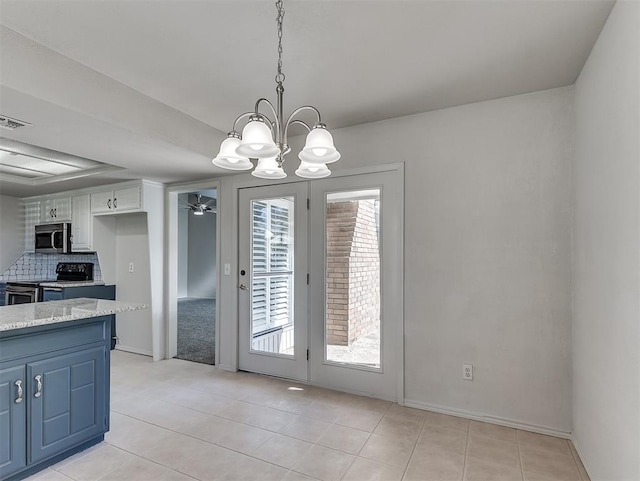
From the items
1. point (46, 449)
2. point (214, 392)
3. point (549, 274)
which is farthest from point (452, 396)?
point (46, 449)

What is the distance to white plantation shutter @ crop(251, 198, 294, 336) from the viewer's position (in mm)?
3551

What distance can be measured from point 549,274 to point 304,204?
2092 millimetres

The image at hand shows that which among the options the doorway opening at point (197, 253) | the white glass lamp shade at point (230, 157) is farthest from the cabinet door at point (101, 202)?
the doorway opening at point (197, 253)

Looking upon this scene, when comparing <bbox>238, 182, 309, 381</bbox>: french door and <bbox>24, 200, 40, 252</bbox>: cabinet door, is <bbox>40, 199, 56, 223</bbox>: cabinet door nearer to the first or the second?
<bbox>24, 200, 40, 252</bbox>: cabinet door

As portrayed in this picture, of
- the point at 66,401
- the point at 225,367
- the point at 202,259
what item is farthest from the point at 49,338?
the point at 202,259

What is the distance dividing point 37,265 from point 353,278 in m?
5.45

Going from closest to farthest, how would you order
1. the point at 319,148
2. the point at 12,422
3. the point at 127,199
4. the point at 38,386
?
1. the point at 319,148
2. the point at 12,422
3. the point at 38,386
4. the point at 127,199

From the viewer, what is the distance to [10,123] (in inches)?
91.7

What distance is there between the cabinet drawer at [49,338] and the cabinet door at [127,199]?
2207 millimetres

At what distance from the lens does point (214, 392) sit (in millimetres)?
3186

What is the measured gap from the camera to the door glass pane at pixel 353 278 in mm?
3094

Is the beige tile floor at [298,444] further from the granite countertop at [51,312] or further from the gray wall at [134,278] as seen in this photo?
the gray wall at [134,278]

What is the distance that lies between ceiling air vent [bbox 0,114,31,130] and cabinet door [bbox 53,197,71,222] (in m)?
2.84

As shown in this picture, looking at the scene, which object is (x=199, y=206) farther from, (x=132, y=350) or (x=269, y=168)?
(x=269, y=168)
